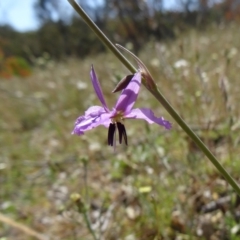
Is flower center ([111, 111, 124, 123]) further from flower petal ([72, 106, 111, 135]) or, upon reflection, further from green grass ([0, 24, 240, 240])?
green grass ([0, 24, 240, 240])

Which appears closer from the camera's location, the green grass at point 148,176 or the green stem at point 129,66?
the green stem at point 129,66

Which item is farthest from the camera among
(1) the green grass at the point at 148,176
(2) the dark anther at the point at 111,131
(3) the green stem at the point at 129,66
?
(1) the green grass at the point at 148,176

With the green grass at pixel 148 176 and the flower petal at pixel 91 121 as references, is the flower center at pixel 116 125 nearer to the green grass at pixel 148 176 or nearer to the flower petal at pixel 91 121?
the flower petal at pixel 91 121

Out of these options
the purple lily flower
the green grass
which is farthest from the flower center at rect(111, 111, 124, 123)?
the green grass

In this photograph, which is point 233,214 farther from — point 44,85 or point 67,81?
point 44,85

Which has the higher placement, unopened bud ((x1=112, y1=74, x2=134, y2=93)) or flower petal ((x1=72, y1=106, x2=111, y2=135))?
unopened bud ((x1=112, y1=74, x2=134, y2=93))

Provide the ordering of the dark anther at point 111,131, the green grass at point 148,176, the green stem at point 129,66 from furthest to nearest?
1. the green grass at point 148,176
2. the dark anther at point 111,131
3. the green stem at point 129,66

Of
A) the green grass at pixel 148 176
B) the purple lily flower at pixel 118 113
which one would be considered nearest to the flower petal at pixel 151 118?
the purple lily flower at pixel 118 113

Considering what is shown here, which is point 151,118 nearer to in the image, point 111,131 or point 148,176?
point 111,131
